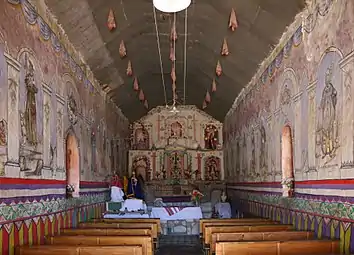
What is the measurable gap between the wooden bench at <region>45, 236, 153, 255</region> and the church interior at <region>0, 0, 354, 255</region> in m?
0.02

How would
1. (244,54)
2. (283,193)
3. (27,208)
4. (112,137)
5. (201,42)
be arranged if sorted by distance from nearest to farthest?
(27,208), (283,193), (244,54), (201,42), (112,137)

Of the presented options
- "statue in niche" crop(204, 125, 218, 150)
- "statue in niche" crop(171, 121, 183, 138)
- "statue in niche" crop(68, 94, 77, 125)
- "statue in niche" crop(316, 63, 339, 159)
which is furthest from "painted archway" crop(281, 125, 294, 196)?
"statue in niche" crop(171, 121, 183, 138)

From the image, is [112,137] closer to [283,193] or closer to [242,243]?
[283,193]

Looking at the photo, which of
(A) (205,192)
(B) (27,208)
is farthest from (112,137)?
(B) (27,208)

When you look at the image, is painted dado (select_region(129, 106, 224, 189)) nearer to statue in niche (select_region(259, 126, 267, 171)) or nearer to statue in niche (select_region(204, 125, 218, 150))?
statue in niche (select_region(204, 125, 218, 150))

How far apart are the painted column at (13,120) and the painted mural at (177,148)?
15305 mm

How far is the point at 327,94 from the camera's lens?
7.68m

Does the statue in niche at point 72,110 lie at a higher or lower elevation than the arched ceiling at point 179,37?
lower

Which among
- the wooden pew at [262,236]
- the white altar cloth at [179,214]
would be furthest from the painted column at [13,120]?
the white altar cloth at [179,214]

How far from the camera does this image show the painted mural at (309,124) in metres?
6.90

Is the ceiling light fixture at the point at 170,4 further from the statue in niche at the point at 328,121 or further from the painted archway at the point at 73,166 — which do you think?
the painted archway at the point at 73,166

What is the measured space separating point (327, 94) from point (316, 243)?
238 centimetres

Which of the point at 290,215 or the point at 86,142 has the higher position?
the point at 86,142

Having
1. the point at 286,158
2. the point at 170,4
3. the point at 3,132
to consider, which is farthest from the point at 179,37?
the point at 3,132
